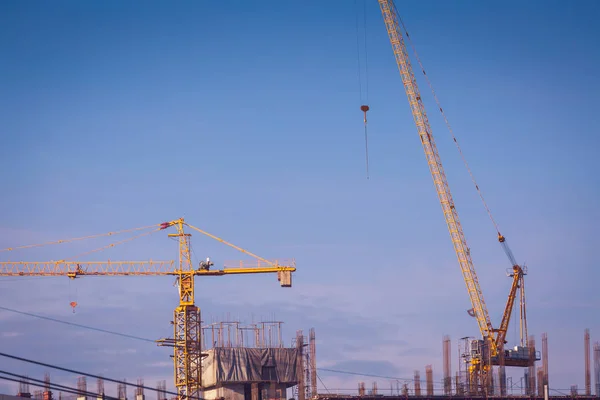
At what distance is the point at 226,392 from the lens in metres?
161

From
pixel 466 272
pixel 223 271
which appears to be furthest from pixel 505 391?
pixel 223 271

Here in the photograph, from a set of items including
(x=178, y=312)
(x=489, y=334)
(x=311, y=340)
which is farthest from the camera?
(x=489, y=334)

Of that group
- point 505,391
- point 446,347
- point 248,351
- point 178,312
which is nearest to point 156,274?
point 178,312

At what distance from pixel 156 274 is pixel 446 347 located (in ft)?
159

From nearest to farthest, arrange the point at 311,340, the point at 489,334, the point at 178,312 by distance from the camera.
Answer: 1. the point at 311,340
2. the point at 178,312
3. the point at 489,334

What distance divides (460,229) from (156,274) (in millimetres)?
51578

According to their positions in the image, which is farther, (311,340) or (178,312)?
(178,312)

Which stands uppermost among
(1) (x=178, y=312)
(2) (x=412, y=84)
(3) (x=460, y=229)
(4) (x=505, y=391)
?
(2) (x=412, y=84)

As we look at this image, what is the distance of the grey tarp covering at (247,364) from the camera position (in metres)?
162

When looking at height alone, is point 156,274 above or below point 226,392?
above

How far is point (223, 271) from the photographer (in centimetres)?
17350

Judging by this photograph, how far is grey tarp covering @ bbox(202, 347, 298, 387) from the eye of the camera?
162m

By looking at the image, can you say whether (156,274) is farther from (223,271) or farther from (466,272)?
(466,272)

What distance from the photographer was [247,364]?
162750 millimetres
